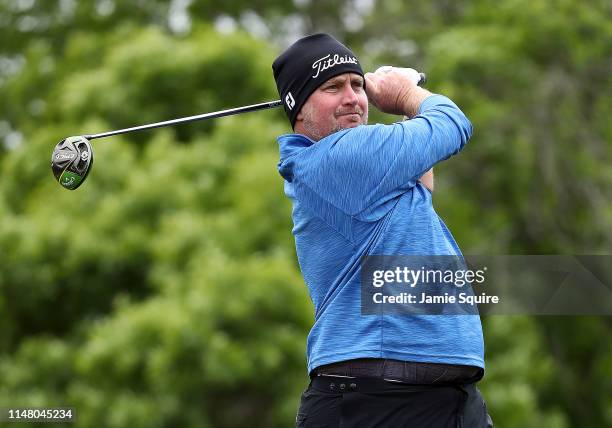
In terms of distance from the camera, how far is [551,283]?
4.05 meters

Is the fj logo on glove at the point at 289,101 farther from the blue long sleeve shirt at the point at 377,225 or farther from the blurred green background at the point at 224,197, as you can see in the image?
the blurred green background at the point at 224,197

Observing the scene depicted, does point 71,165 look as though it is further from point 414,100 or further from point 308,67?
point 414,100

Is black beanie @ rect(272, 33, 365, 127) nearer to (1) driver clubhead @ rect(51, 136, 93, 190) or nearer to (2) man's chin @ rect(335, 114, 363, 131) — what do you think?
(2) man's chin @ rect(335, 114, 363, 131)

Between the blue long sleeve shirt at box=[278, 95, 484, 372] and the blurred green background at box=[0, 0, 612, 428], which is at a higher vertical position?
the blurred green background at box=[0, 0, 612, 428]

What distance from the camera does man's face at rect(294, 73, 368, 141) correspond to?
3.11 m

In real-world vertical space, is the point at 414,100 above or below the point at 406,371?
above

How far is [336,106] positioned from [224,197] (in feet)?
27.8

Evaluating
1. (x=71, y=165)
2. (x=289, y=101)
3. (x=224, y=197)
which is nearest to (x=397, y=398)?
(x=289, y=101)

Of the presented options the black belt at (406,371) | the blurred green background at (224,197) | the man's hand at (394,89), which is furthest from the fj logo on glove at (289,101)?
the blurred green background at (224,197)

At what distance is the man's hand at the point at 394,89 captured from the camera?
3.22 meters

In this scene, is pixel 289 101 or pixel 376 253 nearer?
pixel 376 253

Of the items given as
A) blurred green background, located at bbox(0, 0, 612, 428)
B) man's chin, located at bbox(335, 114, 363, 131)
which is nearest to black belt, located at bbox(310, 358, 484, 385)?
man's chin, located at bbox(335, 114, 363, 131)

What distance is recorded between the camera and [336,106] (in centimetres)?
312

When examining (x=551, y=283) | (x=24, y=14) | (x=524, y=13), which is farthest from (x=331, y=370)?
(x=24, y=14)
